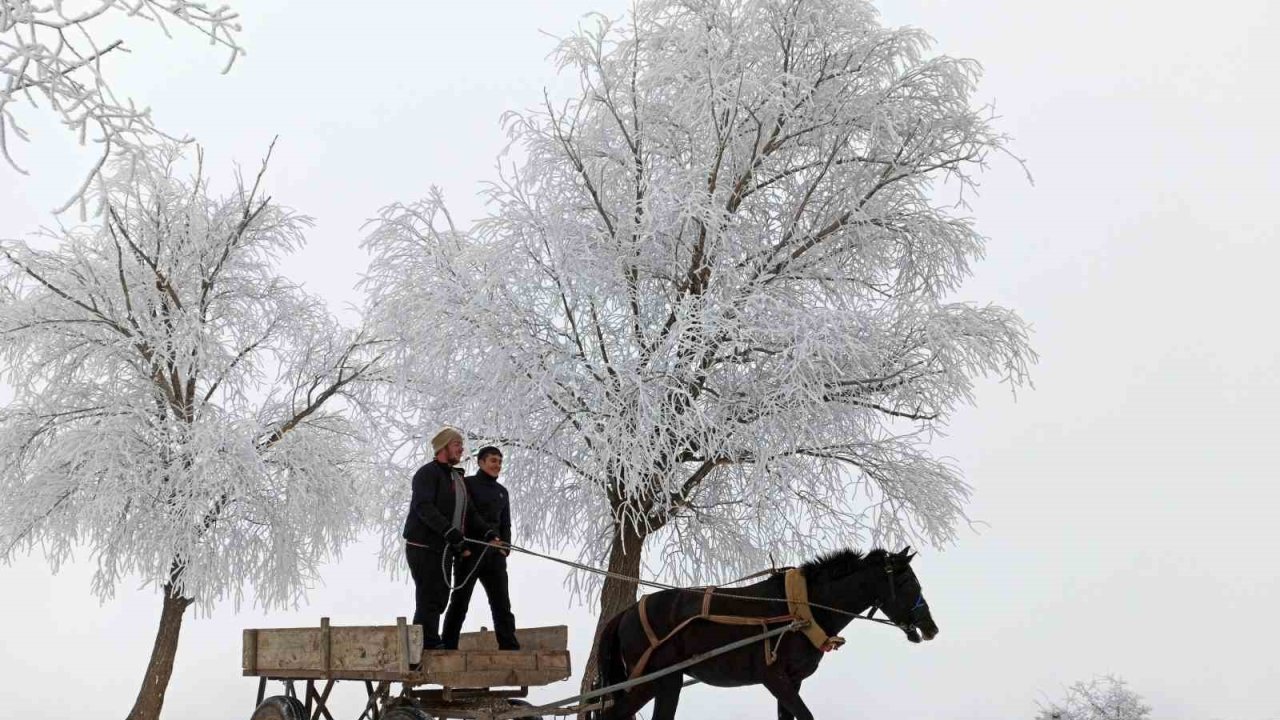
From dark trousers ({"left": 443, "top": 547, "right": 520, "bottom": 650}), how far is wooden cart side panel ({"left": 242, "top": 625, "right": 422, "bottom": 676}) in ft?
2.32

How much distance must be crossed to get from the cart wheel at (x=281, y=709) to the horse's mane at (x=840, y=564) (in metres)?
4.31

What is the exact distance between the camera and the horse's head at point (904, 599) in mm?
8586

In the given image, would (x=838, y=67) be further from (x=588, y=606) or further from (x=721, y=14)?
(x=588, y=606)

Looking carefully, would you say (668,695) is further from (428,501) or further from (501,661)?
(428,501)

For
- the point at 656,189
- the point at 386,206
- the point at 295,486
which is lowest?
the point at 295,486

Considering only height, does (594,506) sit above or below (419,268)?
below

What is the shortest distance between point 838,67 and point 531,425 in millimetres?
5123

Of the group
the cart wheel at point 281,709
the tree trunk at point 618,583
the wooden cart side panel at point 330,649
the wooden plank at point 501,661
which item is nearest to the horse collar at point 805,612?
the wooden plank at point 501,661

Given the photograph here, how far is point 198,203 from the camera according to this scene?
1723cm

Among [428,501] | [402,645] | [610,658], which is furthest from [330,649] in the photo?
[610,658]

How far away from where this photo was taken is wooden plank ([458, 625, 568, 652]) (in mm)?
10070

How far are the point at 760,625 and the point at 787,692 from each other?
51 centimetres

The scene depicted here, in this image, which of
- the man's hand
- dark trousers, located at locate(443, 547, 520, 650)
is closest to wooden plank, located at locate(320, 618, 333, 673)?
dark trousers, located at locate(443, 547, 520, 650)

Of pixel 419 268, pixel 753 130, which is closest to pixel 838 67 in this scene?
pixel 753 130
